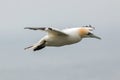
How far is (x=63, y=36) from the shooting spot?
34.0 m

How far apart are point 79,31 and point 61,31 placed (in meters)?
1.00

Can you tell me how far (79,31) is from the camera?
112ft

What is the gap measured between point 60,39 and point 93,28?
82.4 inches

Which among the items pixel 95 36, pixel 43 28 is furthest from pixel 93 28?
pixel 43 28

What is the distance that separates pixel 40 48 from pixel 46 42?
0.66 m

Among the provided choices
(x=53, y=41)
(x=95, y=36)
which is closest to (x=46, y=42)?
(x=53, y=41)

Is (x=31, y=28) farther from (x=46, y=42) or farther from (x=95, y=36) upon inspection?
(x=95, y=36)

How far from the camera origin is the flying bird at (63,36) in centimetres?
3378

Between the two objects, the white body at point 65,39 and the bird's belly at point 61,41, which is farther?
the bird's belly at point 61,41

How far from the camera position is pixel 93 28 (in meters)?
35.1

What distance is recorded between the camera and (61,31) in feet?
110

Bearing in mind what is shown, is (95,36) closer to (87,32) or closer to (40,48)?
(87,32)

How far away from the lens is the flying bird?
111 feet

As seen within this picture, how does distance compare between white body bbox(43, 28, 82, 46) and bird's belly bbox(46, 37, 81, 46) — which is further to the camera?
bird's belly bbox(46, 37, 81, 46)
